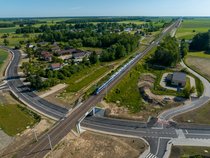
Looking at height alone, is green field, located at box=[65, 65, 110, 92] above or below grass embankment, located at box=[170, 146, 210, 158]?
above

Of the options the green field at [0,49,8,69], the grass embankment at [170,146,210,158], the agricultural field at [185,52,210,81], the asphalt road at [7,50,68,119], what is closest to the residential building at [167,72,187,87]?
the agricultural field at [185,52,210,81]

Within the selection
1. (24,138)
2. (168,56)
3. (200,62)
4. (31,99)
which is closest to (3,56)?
(31,99)

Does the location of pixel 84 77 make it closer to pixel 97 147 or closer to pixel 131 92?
pixel 131 92

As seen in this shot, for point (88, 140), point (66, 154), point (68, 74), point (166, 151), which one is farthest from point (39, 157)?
point (68, 74)

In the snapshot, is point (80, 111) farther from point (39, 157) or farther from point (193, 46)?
point (193, 46)

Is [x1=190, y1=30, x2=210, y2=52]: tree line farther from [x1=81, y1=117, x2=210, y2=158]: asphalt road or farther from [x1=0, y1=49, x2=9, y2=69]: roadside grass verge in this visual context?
[x1=0, y1=49, x2=9, y2=69]: roadside grass verge

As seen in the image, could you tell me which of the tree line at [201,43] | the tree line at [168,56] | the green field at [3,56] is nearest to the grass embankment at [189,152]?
the tree line at [168,56]

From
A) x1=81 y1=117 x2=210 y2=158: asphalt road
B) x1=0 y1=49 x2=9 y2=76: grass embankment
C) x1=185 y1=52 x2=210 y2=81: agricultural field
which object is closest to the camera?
x1=81 y1=117 x2=210 y2=158: asphalt road
